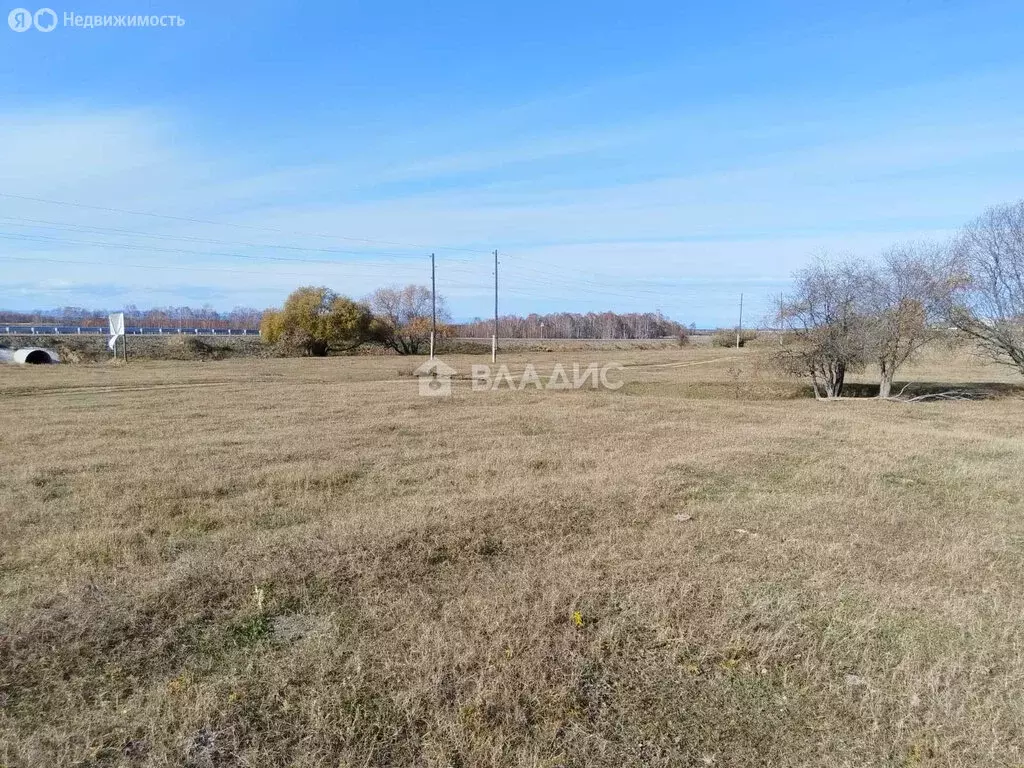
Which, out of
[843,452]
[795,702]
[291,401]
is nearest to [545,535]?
[795,702]

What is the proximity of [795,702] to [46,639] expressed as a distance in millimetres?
4313

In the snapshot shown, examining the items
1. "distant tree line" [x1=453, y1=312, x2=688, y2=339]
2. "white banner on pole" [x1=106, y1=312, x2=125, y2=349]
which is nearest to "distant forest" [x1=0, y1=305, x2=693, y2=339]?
"distant tree line" [x1=453, y1=312, x2=688, y2=339]

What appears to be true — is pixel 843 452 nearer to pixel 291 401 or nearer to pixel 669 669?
pixel 669 669

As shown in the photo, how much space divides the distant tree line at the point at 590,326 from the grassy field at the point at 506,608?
285 ft

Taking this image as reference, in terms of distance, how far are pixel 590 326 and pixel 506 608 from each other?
101 meters

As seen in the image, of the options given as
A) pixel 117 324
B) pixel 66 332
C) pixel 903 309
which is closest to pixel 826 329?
pixel 903 309

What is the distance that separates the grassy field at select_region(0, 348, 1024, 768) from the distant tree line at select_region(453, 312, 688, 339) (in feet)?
285

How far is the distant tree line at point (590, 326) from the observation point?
3807 inches

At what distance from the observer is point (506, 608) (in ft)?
13.6

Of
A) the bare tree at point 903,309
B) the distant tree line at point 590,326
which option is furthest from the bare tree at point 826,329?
the distant tree line at point 590,326

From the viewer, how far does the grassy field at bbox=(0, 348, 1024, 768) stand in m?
2.90

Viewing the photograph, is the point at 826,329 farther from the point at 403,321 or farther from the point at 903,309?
the point at 403,321

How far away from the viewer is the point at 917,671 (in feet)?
11.4

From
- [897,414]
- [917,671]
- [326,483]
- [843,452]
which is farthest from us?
[897,414]
